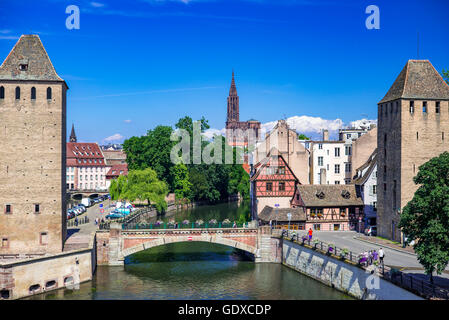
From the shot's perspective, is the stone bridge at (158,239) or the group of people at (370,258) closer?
the group of people at (370,258)

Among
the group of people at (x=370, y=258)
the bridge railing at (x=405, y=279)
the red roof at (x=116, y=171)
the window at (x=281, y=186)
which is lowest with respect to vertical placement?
the bridge railing at (x=405, y=279)

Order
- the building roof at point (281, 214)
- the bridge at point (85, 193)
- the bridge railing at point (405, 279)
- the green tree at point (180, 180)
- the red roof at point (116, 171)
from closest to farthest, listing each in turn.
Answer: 1. the bridge railing at point (405, 279)
2. the building roof at point (281, 214)
3. the green tree at point (180, 180)
4. the bridge at point (85, 193)
5. the red roof at point (116, 171)

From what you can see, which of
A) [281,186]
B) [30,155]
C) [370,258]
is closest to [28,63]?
[30,155]

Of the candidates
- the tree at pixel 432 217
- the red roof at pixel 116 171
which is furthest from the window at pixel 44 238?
the red roof at pixel 116 171

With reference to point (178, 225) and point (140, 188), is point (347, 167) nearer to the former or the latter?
point (178, 225)

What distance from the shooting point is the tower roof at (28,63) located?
44312 millimetres

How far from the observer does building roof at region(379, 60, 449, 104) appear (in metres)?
47.1

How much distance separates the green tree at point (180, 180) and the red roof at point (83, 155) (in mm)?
37217

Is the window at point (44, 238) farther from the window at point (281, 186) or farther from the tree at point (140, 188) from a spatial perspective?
the tree at point (140, 188)

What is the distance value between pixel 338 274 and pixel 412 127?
16650 millimetres

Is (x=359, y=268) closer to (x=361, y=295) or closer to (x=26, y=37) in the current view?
(x=361, y=295)
